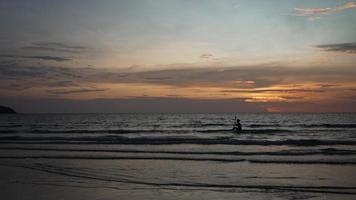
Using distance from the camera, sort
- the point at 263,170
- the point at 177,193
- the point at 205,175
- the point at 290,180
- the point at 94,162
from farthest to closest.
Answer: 1. the point at 94,162
2. the point at 263,170
3. the point at 205,175
4. the point at 290,180
5. the point at 177,193

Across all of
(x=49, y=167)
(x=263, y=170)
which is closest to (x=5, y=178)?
(x=49, y=167)

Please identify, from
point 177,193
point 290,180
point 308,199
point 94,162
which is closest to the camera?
point 308,199

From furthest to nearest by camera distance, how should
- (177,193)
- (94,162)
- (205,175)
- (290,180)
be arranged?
1. (94,162)
2. (205,175)
3. (290,180)
4. (177,193)

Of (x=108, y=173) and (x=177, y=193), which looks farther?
(x=108, y=173)

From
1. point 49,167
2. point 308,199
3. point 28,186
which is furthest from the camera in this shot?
point 49,167

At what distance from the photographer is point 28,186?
1111cm

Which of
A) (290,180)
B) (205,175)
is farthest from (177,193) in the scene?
(290,180)

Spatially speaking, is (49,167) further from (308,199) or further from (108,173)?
(308,199)

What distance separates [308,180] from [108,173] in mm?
6927

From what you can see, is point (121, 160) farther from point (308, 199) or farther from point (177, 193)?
point (308, 199)

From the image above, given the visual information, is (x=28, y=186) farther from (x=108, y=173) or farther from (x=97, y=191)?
(x=108, y=173)

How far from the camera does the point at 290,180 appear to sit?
12.1m

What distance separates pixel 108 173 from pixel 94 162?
3.58 metres

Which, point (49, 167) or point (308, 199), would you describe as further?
point (49, 167)
